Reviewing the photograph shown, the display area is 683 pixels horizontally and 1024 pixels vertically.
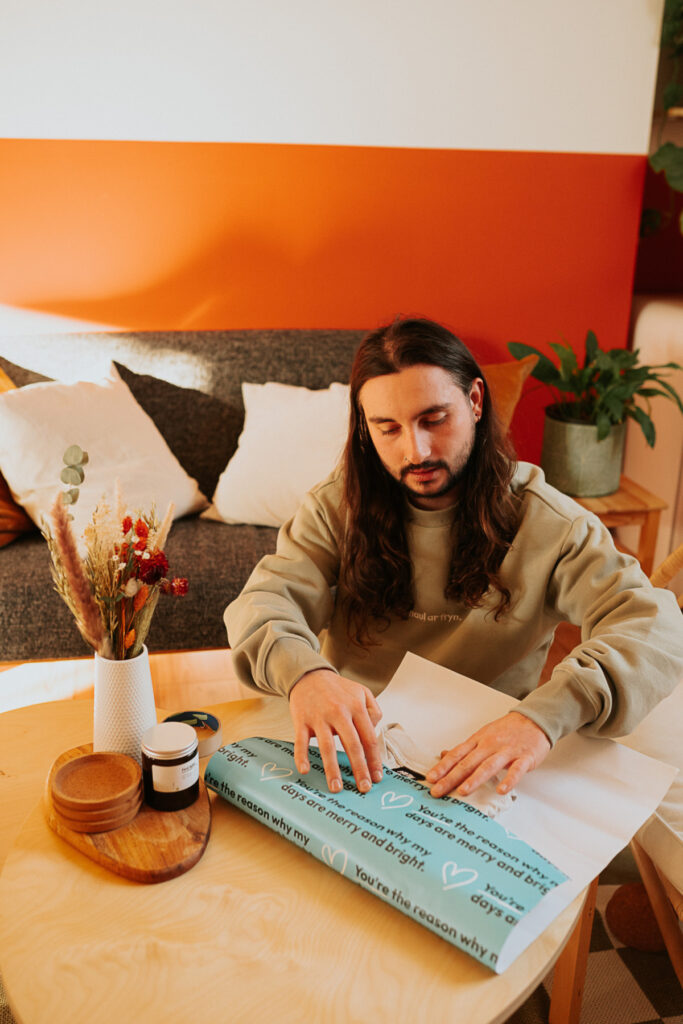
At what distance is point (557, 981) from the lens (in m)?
1.29

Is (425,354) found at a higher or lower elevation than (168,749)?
higher

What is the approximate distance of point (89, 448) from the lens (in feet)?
7.56

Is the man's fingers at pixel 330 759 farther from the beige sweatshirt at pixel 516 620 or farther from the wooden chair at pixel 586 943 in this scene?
the wooden chair at pixel 586 943

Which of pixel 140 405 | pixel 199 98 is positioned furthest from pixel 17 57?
pixel 140 405

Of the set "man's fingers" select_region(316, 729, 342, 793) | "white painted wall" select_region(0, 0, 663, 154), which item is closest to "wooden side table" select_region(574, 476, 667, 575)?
"white painted wall" select_region(0, 0, 663, 154)

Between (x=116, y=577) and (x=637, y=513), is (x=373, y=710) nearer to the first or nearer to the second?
(x=116, y=577)

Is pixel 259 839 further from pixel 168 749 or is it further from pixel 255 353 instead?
pixel 255 353

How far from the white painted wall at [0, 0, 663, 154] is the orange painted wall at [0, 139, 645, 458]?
0.06 m

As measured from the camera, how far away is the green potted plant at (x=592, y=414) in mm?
2520

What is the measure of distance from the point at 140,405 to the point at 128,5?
45.4 inches

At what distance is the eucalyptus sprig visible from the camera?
2.51 metres

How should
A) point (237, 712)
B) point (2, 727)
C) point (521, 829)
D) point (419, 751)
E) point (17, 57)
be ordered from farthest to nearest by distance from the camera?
point (17, 57) < point (2, 727) < point (237, 712) < point (419, 751) < point (521, 829)

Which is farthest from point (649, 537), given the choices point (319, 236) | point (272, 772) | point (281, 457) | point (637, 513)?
point (272, 772)

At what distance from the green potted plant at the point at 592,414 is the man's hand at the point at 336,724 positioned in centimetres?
170
